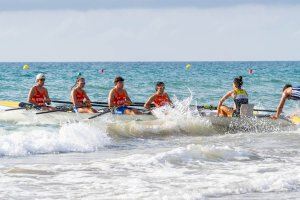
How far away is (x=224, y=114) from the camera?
53.7 feet

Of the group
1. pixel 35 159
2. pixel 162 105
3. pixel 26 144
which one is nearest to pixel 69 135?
pixel 26 144

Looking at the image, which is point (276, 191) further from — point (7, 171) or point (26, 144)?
point (26, 144)

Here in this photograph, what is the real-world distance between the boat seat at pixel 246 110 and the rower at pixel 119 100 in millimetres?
2553

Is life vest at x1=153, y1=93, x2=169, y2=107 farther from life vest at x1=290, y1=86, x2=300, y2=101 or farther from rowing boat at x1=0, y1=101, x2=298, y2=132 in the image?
life vest at x1=290, y1=86, x2=300, y2=101

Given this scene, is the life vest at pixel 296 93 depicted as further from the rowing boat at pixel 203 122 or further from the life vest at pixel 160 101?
the life vest at pixel 160 101

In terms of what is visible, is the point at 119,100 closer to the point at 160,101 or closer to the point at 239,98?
the point at 160,101

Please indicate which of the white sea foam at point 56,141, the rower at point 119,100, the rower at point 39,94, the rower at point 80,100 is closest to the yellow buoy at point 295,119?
the rower at point 119,100

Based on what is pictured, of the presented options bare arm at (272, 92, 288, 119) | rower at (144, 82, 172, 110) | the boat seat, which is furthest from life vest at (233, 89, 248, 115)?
rower at (144, 82, 172, 110)

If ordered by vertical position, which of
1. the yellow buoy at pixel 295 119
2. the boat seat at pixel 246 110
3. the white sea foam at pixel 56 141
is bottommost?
the white sea foam at pixel 56 141

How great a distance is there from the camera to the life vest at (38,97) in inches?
682

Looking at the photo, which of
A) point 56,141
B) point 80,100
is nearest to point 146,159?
point 56,141

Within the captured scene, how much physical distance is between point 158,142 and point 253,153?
125 inches

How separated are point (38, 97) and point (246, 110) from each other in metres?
5.54

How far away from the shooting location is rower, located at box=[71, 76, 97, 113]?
16.4m
